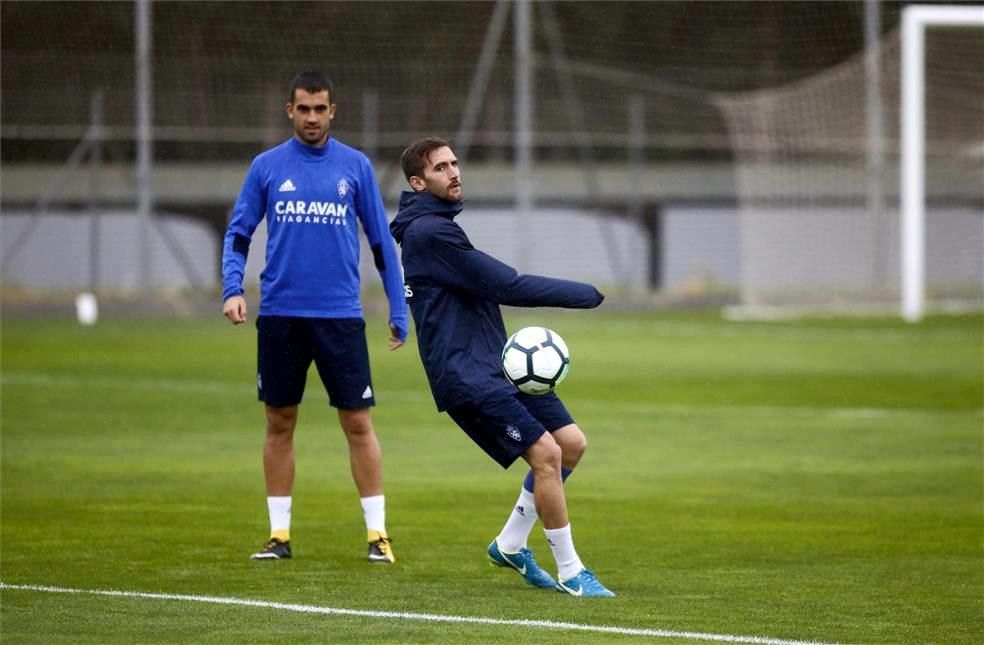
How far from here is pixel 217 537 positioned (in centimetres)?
1000

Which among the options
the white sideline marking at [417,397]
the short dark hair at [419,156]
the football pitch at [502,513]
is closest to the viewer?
the football pitch at [502,513]

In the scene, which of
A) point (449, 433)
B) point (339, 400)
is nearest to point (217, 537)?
point (339, 400)

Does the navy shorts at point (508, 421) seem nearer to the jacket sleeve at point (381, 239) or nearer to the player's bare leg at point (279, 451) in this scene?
the jacket sleeve at point (381, 239)

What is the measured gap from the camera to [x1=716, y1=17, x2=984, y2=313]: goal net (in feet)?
108

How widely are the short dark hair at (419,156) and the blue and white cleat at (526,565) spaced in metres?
1.63

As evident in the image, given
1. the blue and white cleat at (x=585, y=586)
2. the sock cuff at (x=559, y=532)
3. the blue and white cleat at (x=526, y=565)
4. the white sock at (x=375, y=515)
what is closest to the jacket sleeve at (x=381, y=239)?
the white sock at (x=375, y=515)

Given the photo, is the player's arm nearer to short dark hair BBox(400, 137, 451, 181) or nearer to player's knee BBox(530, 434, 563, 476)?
short dark hair BBox(400, 137, 451, 181)

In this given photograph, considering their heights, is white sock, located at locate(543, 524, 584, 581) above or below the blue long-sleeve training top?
below

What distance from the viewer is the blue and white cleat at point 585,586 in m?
8.23

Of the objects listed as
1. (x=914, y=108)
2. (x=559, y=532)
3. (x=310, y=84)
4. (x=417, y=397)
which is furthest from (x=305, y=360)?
(x=914, y=108)

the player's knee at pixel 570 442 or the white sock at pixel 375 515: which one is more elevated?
the player's knee at pixel 570 442

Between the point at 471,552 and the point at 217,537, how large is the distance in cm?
133

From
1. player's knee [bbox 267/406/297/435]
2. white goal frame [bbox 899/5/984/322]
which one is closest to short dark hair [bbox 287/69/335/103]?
player's knee [bbox 267/406/297/435]

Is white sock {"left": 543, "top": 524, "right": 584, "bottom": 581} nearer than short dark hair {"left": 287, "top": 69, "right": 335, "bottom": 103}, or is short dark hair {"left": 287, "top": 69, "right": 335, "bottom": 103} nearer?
white sock {"left": 543, "top": 524, "right": 584, "bottom": 581}
